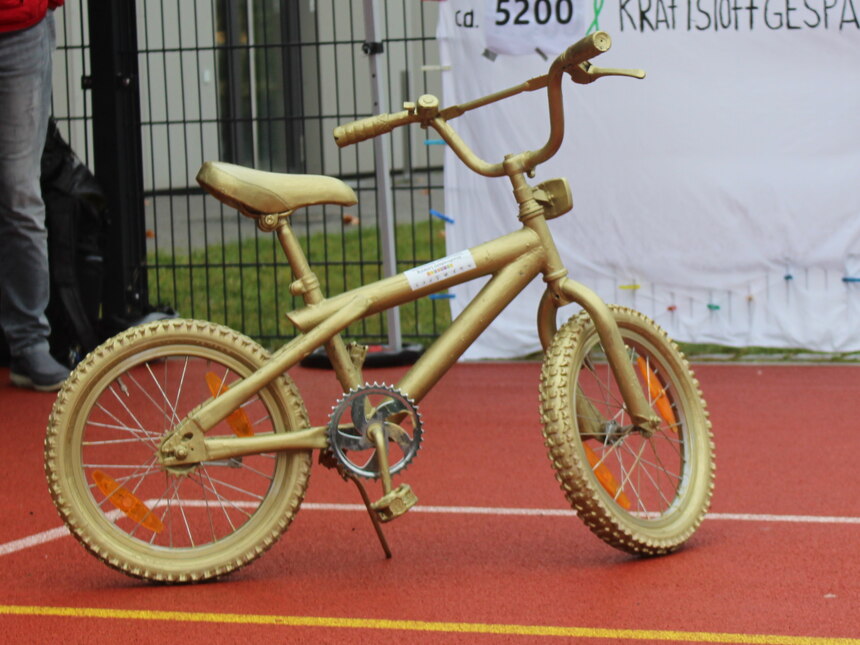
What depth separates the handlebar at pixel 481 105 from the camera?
3.96 meters

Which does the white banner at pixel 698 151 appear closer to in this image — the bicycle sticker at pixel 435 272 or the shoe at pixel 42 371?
the shoe at pixel 42 371

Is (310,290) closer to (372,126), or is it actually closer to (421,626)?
(372,126)

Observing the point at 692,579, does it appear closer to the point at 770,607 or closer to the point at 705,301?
the point at 770,607

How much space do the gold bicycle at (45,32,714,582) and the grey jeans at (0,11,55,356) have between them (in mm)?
2793

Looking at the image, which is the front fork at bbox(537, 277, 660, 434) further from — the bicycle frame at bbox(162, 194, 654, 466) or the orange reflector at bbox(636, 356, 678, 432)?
the orange reflector at bbox(636, 356, 678, 432)

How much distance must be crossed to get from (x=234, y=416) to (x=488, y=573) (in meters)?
0.81

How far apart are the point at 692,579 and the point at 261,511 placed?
1157 mm

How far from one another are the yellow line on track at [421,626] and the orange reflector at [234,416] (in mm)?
576

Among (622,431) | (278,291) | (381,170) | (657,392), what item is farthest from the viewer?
Answer: (278,291)

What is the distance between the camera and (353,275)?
12.3m

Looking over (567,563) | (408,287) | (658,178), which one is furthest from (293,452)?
(658,178)

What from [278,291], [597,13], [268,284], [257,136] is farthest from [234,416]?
[268,284]

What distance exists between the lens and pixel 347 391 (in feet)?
13.1

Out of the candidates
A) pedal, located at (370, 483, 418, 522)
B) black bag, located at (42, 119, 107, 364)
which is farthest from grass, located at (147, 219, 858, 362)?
pedal, located at (370, 483, 418, 522)
